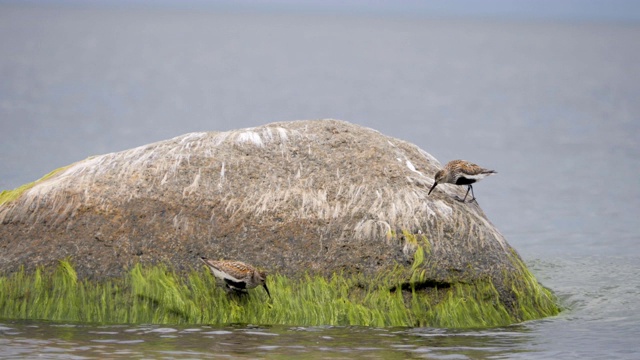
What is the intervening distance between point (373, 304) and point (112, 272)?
11.3ft

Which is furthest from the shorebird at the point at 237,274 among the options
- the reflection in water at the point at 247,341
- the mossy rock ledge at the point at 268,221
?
the reflection in water at the point at 247,341

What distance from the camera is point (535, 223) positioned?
25.3m

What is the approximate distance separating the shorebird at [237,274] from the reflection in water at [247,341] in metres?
0.58

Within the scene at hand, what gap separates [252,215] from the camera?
569 inches

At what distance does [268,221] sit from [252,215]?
0.76ft

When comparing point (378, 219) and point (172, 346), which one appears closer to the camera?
point (172, 346)

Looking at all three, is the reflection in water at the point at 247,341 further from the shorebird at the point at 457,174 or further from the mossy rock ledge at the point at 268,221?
the shorebird at the point at 457,174

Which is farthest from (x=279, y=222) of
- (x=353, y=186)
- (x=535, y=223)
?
(x=535, y=223)

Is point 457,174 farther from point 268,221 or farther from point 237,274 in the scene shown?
point 237,274

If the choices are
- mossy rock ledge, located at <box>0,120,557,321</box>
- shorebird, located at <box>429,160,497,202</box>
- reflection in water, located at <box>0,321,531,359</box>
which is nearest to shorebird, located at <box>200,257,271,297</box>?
mossy rock ledge, located at <box>0,120,557,321</box>

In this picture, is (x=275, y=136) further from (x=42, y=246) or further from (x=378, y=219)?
(x=42, y=246)

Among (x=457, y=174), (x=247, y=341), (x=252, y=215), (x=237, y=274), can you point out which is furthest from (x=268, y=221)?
(x=457, y=174)

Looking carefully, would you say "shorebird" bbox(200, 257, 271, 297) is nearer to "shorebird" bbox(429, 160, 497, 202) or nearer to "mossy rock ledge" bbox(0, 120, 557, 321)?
"mossy rock ledge" bbox(0, 120, 557, 321)

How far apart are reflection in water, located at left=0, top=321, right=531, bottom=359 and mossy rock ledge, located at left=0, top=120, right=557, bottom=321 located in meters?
0.78
